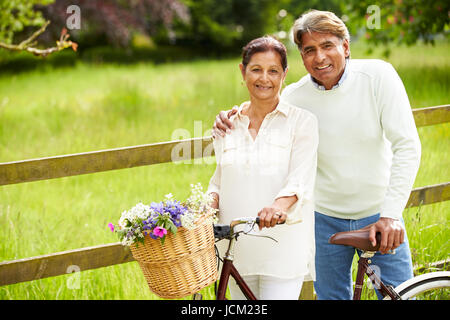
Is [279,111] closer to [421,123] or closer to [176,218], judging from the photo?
[176,218]

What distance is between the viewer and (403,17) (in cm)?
952

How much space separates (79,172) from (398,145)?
1.70m

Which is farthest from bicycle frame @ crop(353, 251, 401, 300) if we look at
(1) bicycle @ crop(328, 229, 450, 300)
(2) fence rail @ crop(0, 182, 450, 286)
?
(2) fence rail @ crop(0, 182, 450, 286)

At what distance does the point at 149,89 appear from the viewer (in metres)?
11.5

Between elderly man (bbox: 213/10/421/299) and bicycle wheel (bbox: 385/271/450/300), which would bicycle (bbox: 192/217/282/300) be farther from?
bicycle wheel (bbox: 385/271/450/300)

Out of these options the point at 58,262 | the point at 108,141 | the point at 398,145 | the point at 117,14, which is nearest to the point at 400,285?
the point at 398,145

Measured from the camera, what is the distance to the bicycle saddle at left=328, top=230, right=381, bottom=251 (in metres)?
2.36

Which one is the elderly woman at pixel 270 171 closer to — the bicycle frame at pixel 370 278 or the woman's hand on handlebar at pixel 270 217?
the woman's hand on handlebar at pixel 270 217

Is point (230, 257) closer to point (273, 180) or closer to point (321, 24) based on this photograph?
point (273, 180)

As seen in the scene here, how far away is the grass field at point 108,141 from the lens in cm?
377

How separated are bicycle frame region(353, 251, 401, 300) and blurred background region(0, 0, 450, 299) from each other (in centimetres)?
99

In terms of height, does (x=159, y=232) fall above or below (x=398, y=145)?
below

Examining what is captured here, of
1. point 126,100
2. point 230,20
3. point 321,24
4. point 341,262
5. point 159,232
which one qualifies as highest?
point 230,20

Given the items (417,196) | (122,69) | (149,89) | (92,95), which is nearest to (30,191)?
(417,196)
